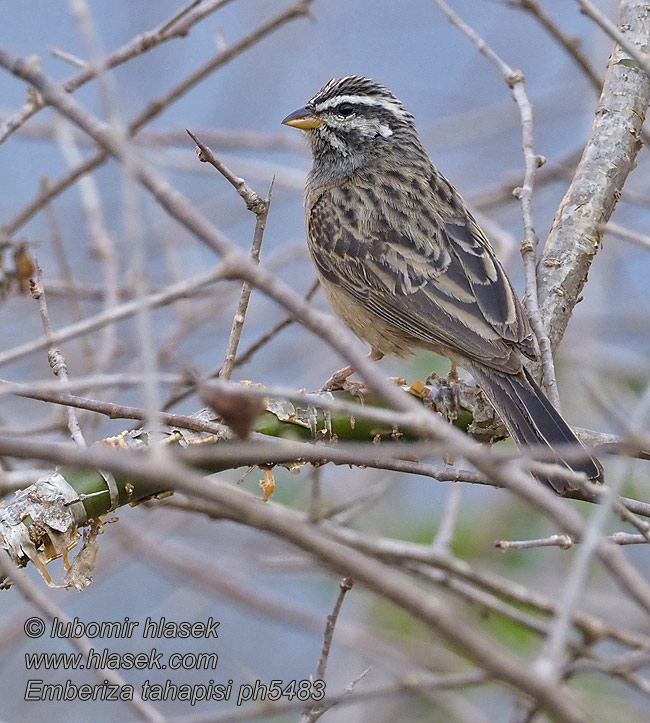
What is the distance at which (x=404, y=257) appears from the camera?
5004 mm

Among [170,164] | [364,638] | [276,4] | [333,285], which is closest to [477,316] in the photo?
[333,285]

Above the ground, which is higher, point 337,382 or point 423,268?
point 423,268

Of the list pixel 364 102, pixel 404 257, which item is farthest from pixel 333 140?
pixel 404 257

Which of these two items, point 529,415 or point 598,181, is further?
point 598,181

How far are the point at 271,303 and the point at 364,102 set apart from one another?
1.66 m

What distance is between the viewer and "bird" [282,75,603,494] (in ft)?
14.0

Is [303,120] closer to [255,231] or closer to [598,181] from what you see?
[598,181]

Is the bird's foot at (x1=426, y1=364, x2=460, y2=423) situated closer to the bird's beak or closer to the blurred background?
the blurred background

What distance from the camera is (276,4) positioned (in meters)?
7.97

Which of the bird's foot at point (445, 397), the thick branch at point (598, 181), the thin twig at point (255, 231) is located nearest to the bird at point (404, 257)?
the bird's foot at point (445, 397)

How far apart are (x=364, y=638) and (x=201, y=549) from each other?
232 cm

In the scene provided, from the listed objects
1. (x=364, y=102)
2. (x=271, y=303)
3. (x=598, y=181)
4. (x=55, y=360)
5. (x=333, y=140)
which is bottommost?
(x=55, y=360)

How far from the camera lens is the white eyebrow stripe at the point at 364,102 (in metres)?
5.63

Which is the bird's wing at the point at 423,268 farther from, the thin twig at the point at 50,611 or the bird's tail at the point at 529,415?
the thin twig at the point at 50,611
